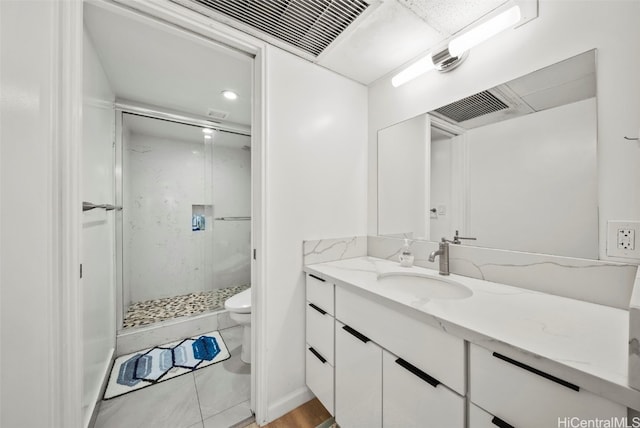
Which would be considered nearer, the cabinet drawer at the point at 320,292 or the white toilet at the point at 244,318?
the cabinet drawer at the point at 320,292

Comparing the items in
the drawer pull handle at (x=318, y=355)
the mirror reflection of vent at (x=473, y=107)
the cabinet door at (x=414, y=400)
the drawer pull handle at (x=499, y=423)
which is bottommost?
the drawer pull handle at (x=318, y=355)

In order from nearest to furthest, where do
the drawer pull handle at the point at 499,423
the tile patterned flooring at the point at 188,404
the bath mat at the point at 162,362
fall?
the drawer pull handle at the point at 499,423, the tile patterned flooring at the point at 188,404, the bath mat at the point at 162,362

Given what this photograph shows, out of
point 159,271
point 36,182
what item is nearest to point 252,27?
point 36,182

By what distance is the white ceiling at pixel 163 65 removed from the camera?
3.98 feet

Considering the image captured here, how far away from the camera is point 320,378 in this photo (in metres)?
1.32

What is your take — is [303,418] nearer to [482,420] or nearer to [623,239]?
[482,420]

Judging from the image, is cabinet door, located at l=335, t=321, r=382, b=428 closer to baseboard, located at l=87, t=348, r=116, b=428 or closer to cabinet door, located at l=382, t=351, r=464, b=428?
cabinet door, located at l=382, t=351, r=464, b=428

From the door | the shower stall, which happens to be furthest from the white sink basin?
the shower stall

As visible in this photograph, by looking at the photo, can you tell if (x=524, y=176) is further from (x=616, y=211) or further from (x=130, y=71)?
(x=130, y=71)

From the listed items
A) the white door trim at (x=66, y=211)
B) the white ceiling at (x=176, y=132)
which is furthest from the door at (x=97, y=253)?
the white ceiling at (x=176, y=132)

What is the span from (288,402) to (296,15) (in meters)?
2.10

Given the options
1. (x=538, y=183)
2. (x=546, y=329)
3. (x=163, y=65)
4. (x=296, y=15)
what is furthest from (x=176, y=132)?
(x=546, y=329)

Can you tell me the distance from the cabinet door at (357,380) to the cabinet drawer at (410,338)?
0.20 ft

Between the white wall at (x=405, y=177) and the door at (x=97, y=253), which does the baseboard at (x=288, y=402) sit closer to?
the door at (x=97, y=253)
